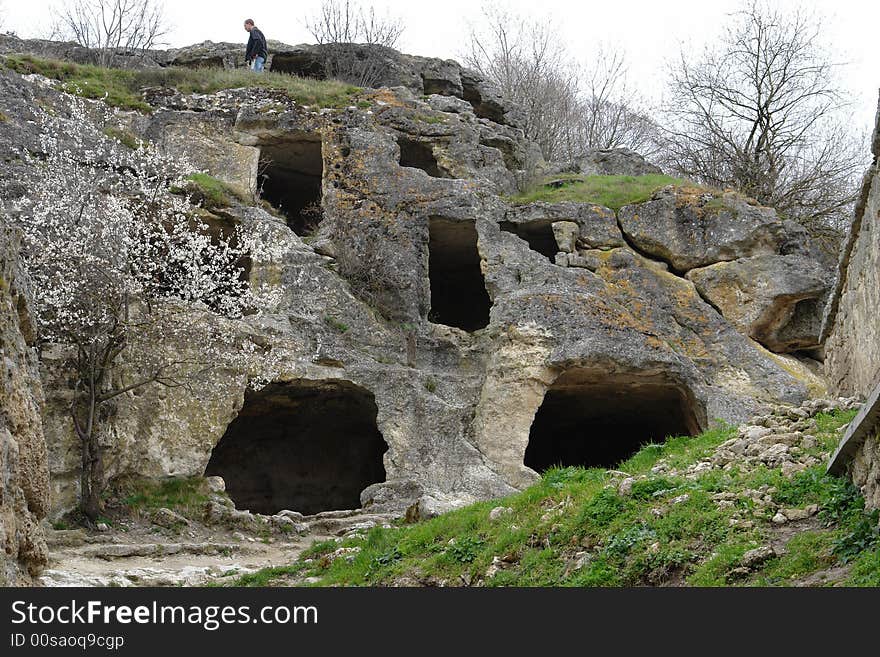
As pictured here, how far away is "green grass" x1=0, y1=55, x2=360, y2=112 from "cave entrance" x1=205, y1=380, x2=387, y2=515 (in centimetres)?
671

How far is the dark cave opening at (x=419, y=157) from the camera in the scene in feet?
68.7

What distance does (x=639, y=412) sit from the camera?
19031 mm

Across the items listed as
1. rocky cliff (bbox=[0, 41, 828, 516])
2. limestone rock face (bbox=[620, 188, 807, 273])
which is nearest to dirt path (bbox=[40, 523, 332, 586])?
rocky cliff (bbox=[0, 41, 828, 516])

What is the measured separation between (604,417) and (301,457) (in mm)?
5769

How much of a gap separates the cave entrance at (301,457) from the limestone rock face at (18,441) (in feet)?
37.1

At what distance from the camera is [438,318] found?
22.2 meters

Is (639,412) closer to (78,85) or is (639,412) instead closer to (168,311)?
(168,311)

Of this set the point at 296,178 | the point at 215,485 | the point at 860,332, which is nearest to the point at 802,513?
the point at 860,332

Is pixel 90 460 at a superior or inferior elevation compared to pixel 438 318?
inferior

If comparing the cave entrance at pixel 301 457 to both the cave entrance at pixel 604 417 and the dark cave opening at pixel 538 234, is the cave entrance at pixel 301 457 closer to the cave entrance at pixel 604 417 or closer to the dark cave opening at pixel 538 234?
the cave entrance at pixel 604 417

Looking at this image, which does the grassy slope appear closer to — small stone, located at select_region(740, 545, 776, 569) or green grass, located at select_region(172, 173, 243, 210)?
small stone, located at select_region(740, 545, 776, 569)

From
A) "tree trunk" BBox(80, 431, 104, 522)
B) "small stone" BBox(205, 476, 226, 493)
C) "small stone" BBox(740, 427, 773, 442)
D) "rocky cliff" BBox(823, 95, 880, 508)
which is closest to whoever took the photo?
"rocky cliff" BBox(823, 95, 880, 508)

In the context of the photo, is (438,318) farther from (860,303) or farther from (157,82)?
(860,303)

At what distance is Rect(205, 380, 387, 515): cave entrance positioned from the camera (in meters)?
18.2
